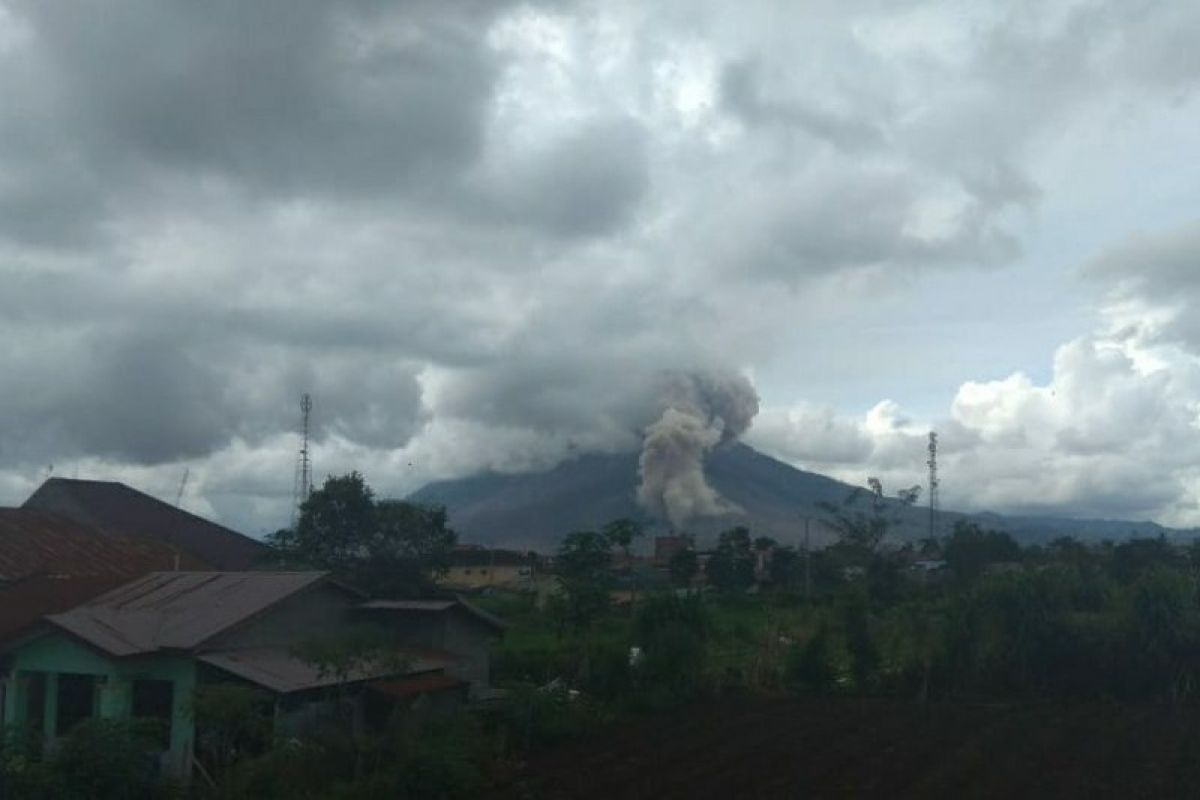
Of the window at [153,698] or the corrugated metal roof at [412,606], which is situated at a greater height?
the corrugated metal roof at [412,606]

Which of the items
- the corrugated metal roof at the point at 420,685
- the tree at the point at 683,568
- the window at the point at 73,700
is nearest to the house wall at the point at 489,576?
the tree at the point at 683,568

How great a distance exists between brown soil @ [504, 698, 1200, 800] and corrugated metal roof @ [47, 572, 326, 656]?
598cm

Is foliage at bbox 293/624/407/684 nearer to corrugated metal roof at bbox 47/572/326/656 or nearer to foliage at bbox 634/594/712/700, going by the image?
corrugated metal roof at bbox 47/572/326/656

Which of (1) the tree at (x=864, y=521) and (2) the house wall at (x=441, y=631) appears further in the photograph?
(1) the tree at (x=864, y=521)

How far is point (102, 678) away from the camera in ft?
→ 77.6

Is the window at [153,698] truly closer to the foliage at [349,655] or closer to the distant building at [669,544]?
the foliage at [349,655]

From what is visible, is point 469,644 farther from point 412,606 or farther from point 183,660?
point 183,660

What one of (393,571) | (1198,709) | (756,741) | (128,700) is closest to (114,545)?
(393,571)

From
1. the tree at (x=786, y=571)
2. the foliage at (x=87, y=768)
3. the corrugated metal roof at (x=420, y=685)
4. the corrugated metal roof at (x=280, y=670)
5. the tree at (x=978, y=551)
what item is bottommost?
the foliage at (x=87, y=768)

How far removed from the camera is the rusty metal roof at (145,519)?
50.3 metres

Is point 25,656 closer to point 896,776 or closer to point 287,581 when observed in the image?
→ point 287,581

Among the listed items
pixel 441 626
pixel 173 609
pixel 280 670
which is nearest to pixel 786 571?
pixel 441 626

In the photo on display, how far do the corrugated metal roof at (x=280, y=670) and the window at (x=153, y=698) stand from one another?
1082 mm

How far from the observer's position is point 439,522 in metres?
46.3
